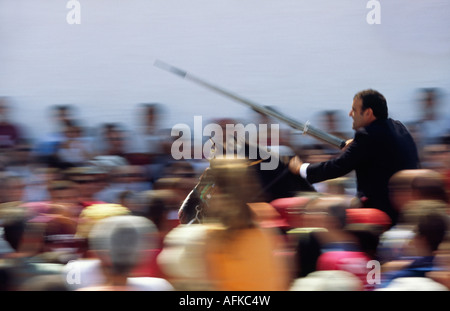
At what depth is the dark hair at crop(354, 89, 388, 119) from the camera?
3.14m

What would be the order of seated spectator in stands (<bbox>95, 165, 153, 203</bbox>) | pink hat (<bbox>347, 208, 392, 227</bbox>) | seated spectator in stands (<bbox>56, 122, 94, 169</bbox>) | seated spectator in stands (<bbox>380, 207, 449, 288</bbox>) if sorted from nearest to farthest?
seated spectator in stands (<bbox>380, 207, 449, 288</bbox>) < pink hat (<bbox>347, 208, 392, 227</bbox>) < seated spectator in stands (<bbox>95, 165, 153, 203</bbox>) < seated spectator in stands (<bbox>56, 122, 94, 169</bbox>)

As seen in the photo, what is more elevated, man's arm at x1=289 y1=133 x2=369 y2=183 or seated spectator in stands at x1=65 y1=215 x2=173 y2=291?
man's arm at x1=289 y1=133 x2=369 y2=183

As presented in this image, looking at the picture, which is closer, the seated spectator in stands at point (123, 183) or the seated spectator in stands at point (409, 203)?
the seated spectator in stands at point (409, 203)

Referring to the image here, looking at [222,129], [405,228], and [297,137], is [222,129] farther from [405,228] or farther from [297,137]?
[405,228]

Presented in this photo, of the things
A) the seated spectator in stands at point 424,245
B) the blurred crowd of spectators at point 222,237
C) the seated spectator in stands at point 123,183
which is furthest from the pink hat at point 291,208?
the seated spectator in stands at point 123,183

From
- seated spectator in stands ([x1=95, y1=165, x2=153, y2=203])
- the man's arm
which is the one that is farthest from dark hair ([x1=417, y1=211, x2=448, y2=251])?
seated spectator in stands ([x1=95, y1=165, x2=153, y2=203])

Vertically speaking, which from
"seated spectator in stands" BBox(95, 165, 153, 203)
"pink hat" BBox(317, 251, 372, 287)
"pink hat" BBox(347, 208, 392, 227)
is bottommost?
"pink hat" BBox(317, 251, 372, 287)

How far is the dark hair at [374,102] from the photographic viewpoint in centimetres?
314

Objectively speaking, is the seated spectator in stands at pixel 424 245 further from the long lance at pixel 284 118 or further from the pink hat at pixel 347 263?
the long lance at pixel 284 118

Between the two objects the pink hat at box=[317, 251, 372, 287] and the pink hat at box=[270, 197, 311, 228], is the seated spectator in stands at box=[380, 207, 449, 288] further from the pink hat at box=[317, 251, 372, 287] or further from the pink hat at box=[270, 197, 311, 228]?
the pink hat at box=[270, 197, 311, 228]

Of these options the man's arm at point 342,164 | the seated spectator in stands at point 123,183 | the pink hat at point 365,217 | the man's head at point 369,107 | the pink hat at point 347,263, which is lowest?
the pink hat at point 347,263

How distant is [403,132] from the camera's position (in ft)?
10.2

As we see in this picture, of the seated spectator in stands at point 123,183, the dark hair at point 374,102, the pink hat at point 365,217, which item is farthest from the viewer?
the seated spectator in stands at point 123,183
